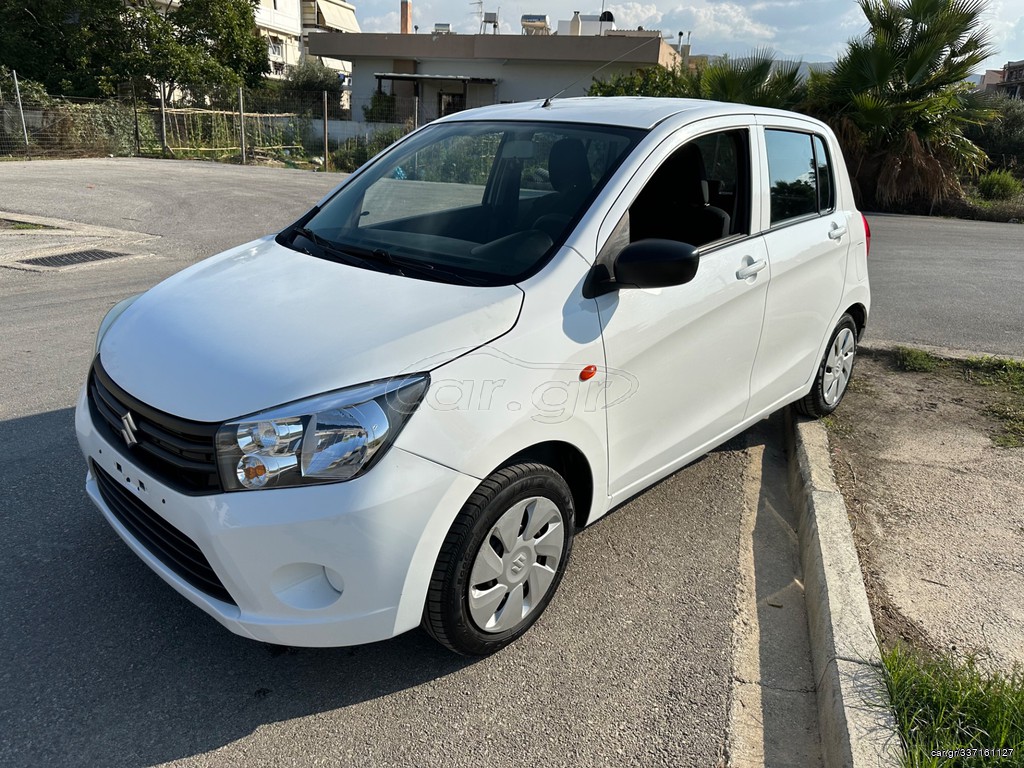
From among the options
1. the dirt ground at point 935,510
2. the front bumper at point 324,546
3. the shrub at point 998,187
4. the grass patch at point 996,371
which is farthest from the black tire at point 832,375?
the shrub at point 998,187

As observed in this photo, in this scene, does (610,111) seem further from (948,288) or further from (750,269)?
(948,288)

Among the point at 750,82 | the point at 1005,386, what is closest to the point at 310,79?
the point at 750,82

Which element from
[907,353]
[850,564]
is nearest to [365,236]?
[850,564]

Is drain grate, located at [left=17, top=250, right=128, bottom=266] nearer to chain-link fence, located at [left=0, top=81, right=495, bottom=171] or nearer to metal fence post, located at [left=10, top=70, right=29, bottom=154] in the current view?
chain-link fence, located at [left=0, top=81, right=495, bottom=171]

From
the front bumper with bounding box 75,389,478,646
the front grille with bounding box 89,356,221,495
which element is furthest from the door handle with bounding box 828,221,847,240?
the front grille with bounding box 89,356,221,495

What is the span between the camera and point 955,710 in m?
2.38

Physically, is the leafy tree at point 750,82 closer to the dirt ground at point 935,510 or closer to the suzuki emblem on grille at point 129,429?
the dirt ground at point 935,510

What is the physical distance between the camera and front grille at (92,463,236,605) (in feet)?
7.93

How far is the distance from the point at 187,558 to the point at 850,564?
2534 millimetres

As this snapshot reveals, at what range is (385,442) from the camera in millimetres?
2264

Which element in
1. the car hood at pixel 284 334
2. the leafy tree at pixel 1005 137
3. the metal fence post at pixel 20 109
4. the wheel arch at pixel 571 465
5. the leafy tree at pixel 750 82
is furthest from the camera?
the leafy tree at pixel 1005 137

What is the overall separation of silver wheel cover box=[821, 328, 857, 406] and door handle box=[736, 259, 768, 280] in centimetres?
122

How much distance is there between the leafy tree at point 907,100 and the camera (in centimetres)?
1711

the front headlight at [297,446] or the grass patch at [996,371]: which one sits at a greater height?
the front headlight at [297,446]
